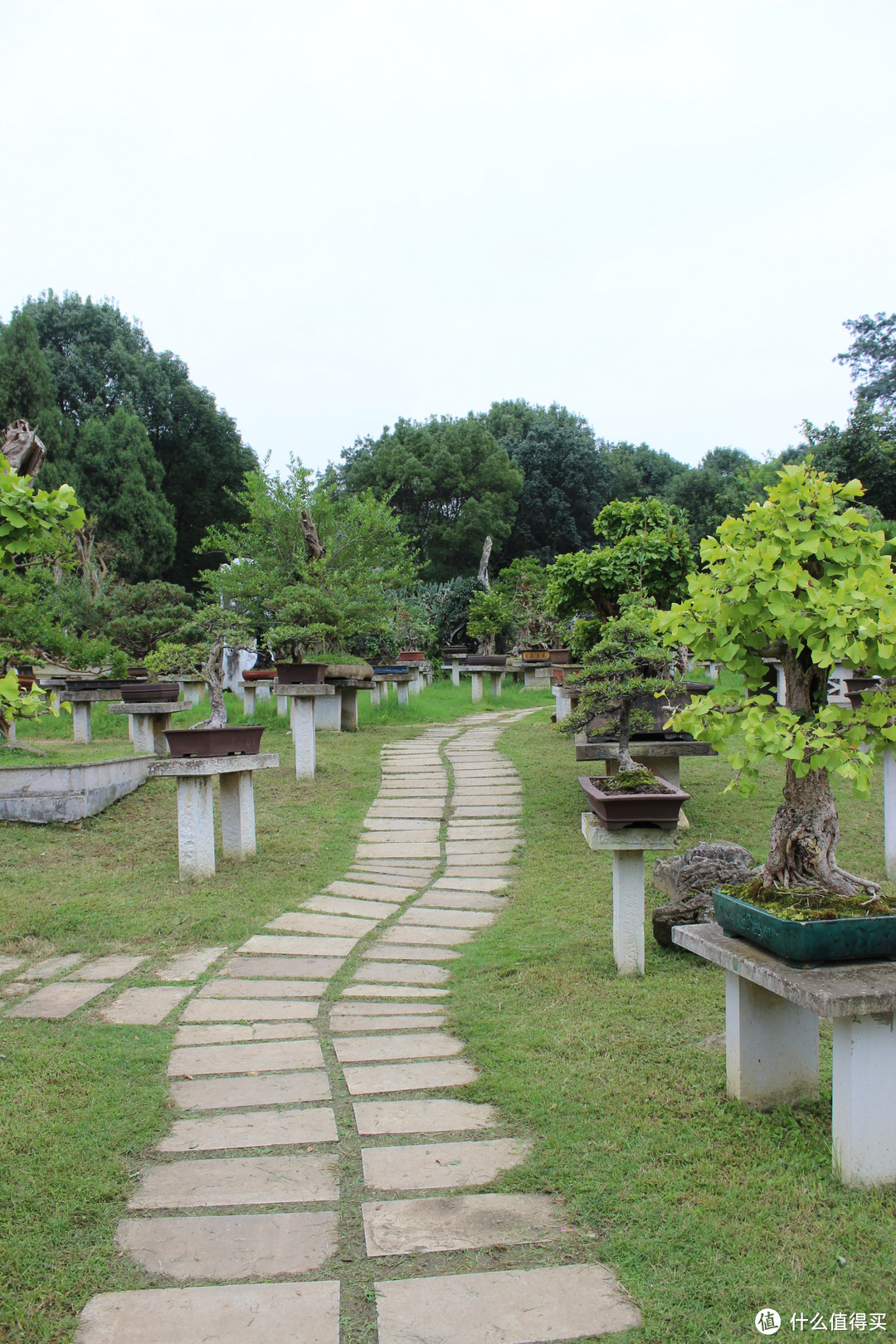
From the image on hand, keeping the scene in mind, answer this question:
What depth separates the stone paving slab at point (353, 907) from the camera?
16.1 feet

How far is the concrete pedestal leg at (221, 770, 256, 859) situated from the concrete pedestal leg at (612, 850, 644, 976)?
2.75m

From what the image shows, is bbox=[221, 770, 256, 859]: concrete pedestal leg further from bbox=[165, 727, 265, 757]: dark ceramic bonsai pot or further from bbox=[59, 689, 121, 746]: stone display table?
bbox=[59, 689, 121, 746]: stone display table

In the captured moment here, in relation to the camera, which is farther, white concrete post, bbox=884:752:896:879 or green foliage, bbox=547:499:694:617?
green foliage, bbox=547:499:694:617

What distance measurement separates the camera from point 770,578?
2279mm

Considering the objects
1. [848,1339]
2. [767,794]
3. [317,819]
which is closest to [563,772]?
[767,794]

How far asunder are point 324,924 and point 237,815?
4.18 ft

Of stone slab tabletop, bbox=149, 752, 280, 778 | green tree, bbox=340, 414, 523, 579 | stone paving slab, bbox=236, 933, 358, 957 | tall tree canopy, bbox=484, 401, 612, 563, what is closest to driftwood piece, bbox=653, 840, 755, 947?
stone paving slab, bbox=236, 933, 358, 957

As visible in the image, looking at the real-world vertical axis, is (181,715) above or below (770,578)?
below

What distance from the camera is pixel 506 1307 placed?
5.64ft

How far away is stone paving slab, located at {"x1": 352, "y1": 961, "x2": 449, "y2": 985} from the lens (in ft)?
12.8

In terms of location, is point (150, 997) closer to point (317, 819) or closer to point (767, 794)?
point (317, 819)

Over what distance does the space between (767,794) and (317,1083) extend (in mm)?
4705

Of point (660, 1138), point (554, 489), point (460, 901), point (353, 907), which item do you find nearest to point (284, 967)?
point (353, 907)

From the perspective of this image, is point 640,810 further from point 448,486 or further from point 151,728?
point 448,486
